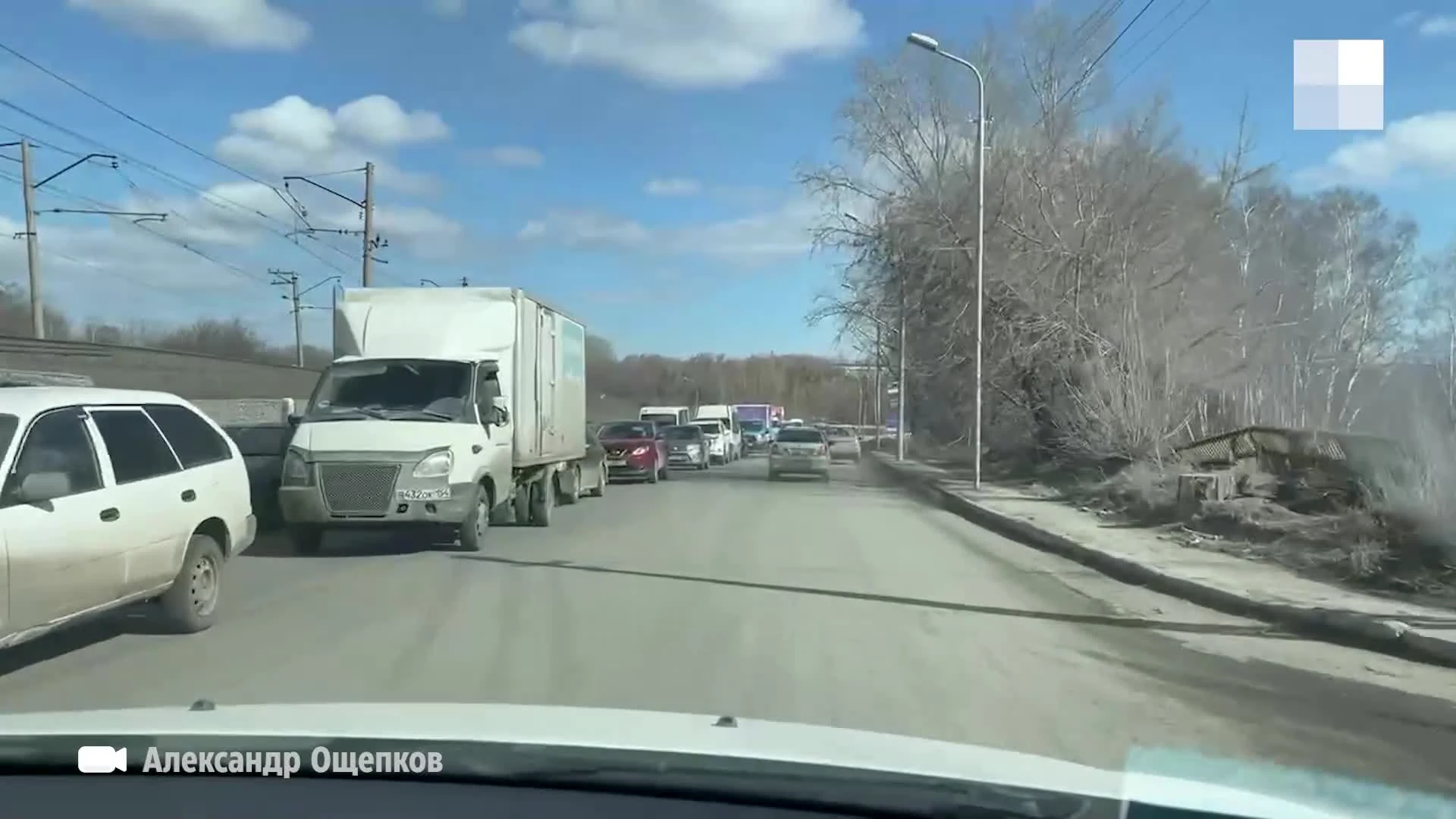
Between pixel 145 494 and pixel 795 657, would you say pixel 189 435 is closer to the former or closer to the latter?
pixel 145 494

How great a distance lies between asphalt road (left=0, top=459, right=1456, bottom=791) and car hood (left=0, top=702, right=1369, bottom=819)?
2804 millimetres

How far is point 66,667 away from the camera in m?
7.93

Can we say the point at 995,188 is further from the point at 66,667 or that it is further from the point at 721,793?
the point at 721,793

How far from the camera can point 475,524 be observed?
48.8 feet

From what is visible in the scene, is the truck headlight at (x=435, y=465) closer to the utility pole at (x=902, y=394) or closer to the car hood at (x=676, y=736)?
the car hood at (x=676, y=736)

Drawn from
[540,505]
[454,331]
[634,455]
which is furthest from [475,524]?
[634,455]

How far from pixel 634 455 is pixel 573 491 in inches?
395

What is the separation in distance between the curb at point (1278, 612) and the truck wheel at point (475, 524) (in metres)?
7.58

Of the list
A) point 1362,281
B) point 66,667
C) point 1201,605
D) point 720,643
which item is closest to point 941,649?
point 720,643

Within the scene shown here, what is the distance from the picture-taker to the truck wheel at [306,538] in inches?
576

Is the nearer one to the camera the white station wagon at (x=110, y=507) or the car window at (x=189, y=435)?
the white station wagon at (x=110, y=507)

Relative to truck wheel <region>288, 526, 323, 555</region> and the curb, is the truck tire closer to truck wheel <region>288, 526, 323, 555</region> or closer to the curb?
truck wheel <region>288, 526, 323, 555</region>

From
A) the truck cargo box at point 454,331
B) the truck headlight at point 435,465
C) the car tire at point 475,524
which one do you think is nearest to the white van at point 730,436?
the truck cargo box at point 454,331

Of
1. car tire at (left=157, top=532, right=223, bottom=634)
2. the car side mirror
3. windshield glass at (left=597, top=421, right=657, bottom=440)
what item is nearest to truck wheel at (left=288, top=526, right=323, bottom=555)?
car tire at (left=157, top=532, right=223, bottom=634)
